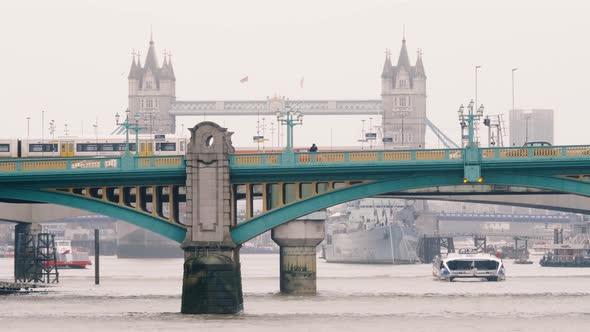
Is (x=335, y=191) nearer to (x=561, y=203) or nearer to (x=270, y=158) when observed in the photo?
(x=270, y=158)

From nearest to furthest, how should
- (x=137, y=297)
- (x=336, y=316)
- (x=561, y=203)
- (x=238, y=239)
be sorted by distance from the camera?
(x=336, y=316), (x=238, y=239), (x=137, y=297), (x=561, y=203)

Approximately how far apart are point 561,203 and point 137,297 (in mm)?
39764

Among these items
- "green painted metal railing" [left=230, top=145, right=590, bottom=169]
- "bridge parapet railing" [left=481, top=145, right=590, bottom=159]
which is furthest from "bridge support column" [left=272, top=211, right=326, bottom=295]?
"bridge parapet railing" [left=481, top=145, right=590, bottom=159]

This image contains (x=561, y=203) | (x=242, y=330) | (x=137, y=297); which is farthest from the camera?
(x=561, y=203)

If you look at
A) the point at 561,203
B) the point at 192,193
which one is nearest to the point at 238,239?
the point at 192,193

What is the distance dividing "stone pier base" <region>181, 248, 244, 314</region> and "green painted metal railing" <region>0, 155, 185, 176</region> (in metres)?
8.05

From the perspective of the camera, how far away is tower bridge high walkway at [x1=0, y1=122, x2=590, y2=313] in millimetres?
96688

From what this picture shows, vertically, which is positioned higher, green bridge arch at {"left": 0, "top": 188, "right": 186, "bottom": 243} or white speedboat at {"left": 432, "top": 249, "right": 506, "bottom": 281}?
green bridge arch at {"left": 0, "top": 188, "right": 186, "bottom": 243}

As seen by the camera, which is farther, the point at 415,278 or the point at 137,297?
the point at 415,278

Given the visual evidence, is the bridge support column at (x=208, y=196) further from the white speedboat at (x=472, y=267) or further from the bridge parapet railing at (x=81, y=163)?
the white speedboat at (x=472, y=267)

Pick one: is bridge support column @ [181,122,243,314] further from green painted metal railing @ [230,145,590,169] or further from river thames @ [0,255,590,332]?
river thames @ [0,255,590,332]

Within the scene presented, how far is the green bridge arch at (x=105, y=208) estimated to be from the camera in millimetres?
99875

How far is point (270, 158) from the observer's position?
99.7 metres

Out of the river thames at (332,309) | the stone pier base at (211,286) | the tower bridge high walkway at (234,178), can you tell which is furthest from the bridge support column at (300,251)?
the stone pier base at (211,286)
